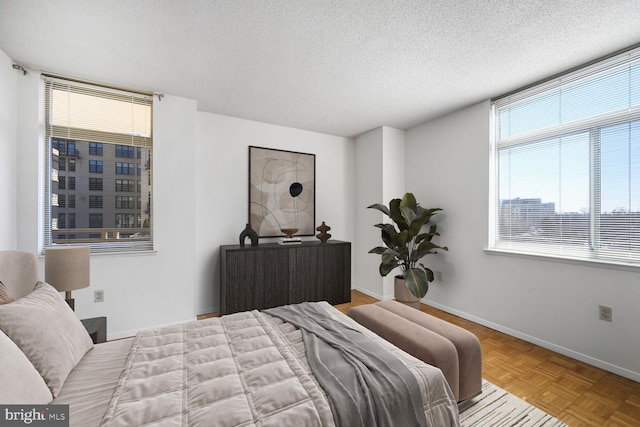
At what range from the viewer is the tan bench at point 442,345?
1.59 m

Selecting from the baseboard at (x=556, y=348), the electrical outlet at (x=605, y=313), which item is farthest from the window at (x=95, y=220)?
the electrical outlet at (x=605, y=313)

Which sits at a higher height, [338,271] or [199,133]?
[199,133]

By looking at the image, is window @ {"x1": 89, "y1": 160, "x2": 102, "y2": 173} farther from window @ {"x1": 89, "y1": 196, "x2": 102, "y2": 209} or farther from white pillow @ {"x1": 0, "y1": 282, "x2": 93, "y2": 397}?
white pillow @ {"x1": 0, "y1": 282, "x2": 93, "y2": 397}

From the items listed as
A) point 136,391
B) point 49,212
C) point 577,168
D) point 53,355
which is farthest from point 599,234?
point 49,212

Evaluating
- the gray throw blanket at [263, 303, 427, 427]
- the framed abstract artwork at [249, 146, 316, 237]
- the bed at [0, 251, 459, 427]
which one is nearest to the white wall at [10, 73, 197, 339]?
the framed abstract artwork at [249, 146, 316, 237]

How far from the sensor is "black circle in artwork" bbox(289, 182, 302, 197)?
387 centimetres

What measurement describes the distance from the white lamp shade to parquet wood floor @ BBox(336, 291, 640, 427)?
3.19 meters

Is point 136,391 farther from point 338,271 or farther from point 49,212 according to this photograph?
point 338,271

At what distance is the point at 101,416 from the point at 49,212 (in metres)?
2.50

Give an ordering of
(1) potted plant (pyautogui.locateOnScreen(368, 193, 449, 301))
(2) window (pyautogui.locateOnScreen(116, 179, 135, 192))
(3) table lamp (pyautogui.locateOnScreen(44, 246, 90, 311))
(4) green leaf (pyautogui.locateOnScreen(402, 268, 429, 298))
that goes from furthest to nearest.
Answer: (1) potted plant (pyautogui.locateOnScreen(368, 193, 449, 301)), (4) green leaf (pyautogui.locateOnScreen(402, 268, 429, 298)), (2) window (pyautogui.locateOnScreen(116, 179, 135, 192)), (3) table lamp (pyautogui.locateOnScreen(44, 246, 90, 311))

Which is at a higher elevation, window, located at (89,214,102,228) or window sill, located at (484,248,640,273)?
window, located at (89,214,102,228)

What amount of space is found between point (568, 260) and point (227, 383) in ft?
9.56

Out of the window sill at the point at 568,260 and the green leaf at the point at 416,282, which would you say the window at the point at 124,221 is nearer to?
the green leaf at the point at 416,282

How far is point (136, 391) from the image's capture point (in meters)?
1.03
